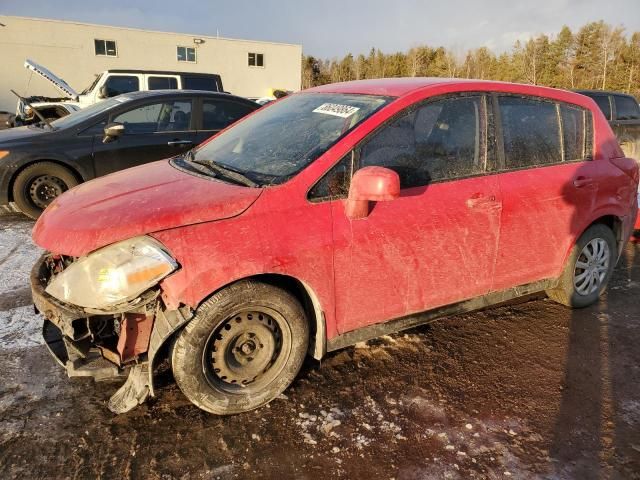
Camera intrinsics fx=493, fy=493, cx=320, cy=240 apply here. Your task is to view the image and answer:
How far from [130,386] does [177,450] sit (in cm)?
45

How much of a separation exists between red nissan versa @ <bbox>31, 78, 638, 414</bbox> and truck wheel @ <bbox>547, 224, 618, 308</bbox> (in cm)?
18

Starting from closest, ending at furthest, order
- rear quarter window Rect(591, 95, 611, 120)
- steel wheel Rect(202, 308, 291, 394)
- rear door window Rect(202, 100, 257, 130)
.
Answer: steel wheel Rect(202, 308, 291, 394) → rear door window Rect(202, 100, 257, 130) → rear quarter window Rect(591, 95, 611, 120)

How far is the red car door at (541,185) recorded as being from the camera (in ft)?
10.9

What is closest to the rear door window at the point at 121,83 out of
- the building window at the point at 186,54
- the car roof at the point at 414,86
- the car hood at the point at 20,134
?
the car hood at the point at 20,134

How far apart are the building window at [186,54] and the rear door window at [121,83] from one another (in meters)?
17.3

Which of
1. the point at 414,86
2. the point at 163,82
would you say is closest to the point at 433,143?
the point at 414,86

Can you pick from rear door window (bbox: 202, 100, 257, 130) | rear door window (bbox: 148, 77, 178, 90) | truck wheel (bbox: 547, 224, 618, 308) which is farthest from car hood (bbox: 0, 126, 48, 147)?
rear door window (bbox: 148, 77, 178, 90)

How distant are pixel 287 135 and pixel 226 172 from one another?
47 centimetres

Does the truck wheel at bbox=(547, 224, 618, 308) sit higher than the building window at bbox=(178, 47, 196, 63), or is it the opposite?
the building window at bbox=(178, 47, 196, 63)

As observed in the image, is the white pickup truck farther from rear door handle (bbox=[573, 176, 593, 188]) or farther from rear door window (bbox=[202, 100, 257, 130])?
rear door handle (bbox=[573, 176, 593, 188])

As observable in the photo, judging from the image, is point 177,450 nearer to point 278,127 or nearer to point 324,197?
point 324,197

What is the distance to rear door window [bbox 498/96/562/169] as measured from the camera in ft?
10.9

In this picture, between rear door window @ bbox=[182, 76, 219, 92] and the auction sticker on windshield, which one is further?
rear door window @ bbox=[182, 76, 219, 92]

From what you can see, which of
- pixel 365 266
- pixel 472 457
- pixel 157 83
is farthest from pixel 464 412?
pixel 157 83
